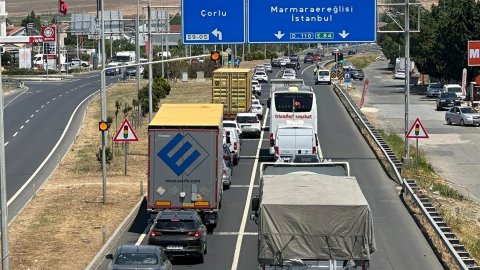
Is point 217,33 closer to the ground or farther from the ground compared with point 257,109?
farther from the ground

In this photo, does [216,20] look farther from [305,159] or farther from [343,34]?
[305,159]

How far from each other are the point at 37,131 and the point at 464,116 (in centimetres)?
2804

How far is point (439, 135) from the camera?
215 feet

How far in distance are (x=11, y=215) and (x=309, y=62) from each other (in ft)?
407

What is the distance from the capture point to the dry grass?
3028cm

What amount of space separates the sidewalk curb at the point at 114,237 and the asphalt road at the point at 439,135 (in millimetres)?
15093

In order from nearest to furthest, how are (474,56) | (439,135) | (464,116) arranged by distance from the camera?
(439,135) < (464,116) < (474,56)

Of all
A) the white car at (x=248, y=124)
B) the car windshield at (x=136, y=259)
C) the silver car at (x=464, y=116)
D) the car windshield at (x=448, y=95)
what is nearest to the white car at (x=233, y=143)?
the white car at (x=248, y=124)

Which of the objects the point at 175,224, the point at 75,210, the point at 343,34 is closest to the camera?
the point at 175,224

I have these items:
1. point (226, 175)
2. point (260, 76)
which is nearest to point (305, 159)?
point (226, 175)

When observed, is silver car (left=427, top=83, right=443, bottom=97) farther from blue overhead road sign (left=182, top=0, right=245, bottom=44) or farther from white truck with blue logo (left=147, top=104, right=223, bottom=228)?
white truck with blue logo (left=147, top=104, right=223, bottom=228)

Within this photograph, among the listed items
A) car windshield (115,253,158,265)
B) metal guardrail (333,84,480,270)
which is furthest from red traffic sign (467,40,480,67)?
car windshield (115,253,158,265)

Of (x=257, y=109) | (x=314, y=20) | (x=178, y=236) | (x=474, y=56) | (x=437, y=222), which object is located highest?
(x=314, y=20)

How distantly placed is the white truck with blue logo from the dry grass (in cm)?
242
